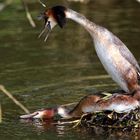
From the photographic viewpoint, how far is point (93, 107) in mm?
8375

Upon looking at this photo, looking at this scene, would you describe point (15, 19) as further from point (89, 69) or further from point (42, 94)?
point (42, 94)

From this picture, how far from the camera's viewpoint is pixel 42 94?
374 inches

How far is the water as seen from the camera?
825 centimetres

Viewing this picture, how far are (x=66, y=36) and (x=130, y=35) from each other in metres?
1.16

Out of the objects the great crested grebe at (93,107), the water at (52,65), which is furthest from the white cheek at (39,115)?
the water at (52,65)

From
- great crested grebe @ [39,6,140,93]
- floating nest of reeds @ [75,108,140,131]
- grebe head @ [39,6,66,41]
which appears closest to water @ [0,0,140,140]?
floating nest of reeds @ [75,108,140,131]

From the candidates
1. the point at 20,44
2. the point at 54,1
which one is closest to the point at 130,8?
the point at 54,1

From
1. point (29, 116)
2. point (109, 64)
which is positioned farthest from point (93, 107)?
point (29, 116)

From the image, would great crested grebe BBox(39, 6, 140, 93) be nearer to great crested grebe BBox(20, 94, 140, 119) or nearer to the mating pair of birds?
the mating pair of birds

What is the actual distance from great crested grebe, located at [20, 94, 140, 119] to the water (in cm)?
21

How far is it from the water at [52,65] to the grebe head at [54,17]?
113 cm

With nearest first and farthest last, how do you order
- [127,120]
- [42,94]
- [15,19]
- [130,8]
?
[127,120]
[42,94]
[15,19]
[130,8]

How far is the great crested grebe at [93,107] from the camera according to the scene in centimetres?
818

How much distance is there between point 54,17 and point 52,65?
11.0 feet
